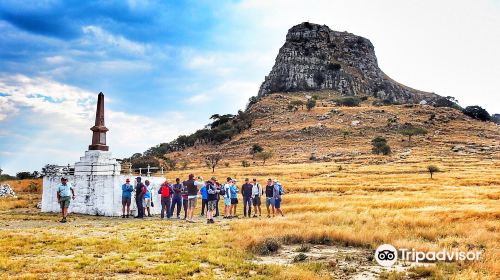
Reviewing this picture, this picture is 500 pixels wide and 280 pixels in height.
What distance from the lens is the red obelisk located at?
25.9 metres

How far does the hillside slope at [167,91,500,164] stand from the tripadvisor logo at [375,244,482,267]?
53415 millimetres

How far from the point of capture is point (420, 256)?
11336mm

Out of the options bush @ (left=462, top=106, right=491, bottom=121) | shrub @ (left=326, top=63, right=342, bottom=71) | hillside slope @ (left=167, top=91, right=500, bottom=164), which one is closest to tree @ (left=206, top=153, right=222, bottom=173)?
hillside slope @ (left=167, top=91, right=500, bottom=164)

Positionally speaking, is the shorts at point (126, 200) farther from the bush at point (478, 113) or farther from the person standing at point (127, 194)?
the bush at point (478, 113)

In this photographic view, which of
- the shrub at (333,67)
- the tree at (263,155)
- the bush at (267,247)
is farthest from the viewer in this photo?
the shrub at (333,67)

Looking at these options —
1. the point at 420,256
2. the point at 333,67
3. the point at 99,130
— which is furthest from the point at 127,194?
the point at 333,67

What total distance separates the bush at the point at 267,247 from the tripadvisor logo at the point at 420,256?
281 centimetres

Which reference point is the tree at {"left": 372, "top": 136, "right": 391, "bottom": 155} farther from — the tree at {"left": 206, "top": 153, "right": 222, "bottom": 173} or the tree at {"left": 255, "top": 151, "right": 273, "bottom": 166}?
the tree at {"left": 206, "top": 153, "right": 222, "bottom": 173}

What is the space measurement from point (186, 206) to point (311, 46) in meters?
152

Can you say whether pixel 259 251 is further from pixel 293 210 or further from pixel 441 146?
pixel 441 146

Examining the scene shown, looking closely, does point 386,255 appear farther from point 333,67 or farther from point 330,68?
point 333,67

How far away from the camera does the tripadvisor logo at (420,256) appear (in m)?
10.8

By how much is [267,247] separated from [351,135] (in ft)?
266

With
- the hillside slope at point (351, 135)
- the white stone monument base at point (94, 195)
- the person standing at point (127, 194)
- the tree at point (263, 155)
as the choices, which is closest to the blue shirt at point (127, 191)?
the person standing at point (127, 194)
